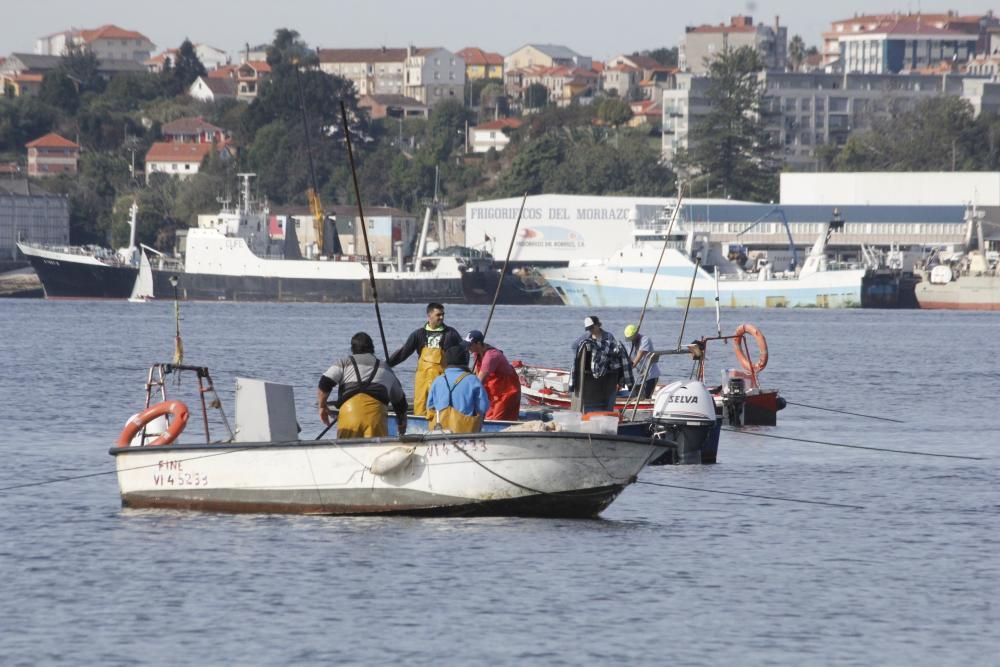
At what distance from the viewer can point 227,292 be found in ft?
399

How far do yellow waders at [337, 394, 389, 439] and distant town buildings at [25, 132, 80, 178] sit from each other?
178579 millimetres

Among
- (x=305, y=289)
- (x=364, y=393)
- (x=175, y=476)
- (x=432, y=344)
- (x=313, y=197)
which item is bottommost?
(x=305, y=289)

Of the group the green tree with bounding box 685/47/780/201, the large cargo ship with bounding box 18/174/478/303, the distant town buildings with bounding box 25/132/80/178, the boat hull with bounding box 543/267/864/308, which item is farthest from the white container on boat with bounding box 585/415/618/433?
the distant town buildings with bounding box 25/132/80/178

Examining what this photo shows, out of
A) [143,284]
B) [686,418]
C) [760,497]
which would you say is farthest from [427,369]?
[143,284]

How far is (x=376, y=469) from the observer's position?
Answer: 1928cm

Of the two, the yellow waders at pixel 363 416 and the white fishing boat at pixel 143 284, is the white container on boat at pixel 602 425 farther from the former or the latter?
the white fishing boat at pixel 143 284

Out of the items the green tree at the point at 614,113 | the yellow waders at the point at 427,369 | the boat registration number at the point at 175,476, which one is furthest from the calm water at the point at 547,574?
the green tree at the point at 614,113

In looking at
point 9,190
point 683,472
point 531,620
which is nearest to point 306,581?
point 531,620

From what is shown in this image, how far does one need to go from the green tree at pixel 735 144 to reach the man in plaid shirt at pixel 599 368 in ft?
447

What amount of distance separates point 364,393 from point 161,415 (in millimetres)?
2501

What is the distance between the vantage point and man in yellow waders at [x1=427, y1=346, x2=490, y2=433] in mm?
19703

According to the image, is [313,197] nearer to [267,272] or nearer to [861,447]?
[267,272]

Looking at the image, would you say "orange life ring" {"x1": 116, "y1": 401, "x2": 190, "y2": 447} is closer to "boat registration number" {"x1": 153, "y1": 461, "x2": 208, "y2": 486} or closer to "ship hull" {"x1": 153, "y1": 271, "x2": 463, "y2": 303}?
"boat registration number" {"x1": 153, "y1": 461, "x2": 208, "y2": 486}

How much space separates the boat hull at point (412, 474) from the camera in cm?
1903
